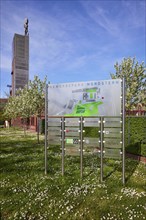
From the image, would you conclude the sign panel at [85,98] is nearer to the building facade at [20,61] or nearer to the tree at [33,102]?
the tree at [33,102]

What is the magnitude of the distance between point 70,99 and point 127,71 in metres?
34.6

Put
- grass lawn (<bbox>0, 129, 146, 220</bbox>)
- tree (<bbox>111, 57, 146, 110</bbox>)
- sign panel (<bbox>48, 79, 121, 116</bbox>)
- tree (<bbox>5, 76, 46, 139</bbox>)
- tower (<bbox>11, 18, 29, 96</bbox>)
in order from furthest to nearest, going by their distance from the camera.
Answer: tower (<bbox>11, 18, 29, 96</bbox>) → tree (<bbox>111, 57, 146, 110</bbox>) → tree (<bbox>5, 76, 46, 139</bbox>) → sign panel (<bbox>48, 79, 121, 116</bbox>) → grass lawn (<bbox>0, 129, 146, 220</bbox>)

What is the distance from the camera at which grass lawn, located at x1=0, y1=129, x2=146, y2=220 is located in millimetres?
5984

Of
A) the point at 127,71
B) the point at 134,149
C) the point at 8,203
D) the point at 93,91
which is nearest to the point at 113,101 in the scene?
the point at 93,91

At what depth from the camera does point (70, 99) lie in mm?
10141

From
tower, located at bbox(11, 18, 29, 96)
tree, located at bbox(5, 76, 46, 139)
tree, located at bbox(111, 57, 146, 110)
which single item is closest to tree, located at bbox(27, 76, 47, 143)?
tree, located at bbox(5, 76, 46, 139)

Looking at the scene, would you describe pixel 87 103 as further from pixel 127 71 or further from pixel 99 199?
pixel 127 71

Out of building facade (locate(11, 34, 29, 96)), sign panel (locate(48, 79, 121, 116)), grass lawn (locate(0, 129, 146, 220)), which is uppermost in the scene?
building facade (locate(11, 34, 29, 96))

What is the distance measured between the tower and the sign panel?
153200 mm

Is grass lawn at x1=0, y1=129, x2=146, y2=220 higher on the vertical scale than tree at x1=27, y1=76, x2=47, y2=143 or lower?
lower

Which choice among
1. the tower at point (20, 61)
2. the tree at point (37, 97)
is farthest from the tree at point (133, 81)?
the tower at point (20, 61)

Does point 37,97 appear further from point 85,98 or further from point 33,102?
point 85,98

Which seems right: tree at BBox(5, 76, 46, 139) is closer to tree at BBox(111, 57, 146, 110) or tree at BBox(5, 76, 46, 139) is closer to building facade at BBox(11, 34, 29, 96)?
tree at BBox(111, 57, 146, 110)

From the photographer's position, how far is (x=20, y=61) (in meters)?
165
